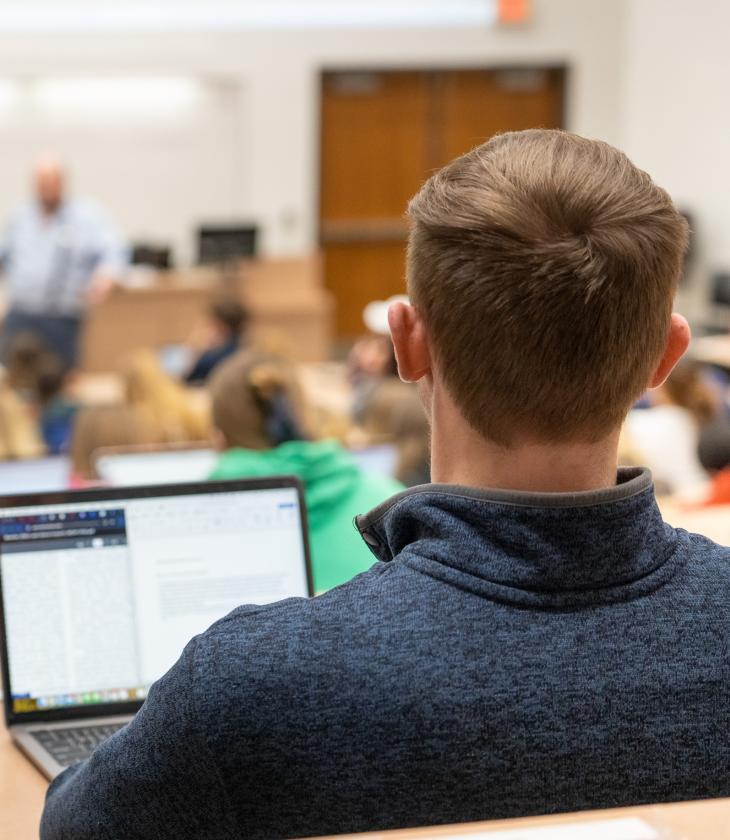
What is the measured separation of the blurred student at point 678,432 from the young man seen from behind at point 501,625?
10.9 ft

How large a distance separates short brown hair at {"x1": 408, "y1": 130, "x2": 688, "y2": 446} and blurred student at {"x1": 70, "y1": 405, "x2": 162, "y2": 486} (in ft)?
8.55

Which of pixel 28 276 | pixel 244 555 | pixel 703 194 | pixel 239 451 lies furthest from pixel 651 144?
pixel 244 555

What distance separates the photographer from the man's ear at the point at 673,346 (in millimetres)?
900

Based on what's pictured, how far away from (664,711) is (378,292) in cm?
981

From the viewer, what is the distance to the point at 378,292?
10555 millimetres

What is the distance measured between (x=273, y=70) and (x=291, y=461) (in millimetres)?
8064

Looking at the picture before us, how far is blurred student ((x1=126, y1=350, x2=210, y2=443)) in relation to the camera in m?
4.09

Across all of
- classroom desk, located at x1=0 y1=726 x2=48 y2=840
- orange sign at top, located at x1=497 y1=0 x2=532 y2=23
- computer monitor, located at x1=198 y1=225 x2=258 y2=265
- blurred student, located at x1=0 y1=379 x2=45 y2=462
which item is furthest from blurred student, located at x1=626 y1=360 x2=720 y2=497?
orange sign at top, located at x1=497 y1=0 x2=532 y2=23

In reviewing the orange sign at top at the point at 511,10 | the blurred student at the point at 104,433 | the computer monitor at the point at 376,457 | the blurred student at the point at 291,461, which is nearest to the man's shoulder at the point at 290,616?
the blurred student at the point at 291,461

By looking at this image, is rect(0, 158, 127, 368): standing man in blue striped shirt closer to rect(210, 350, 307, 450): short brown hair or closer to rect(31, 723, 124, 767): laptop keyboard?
rect(210, 350, 307, 450): short brown hair

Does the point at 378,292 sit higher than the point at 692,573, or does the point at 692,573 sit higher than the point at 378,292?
the point at 692,573

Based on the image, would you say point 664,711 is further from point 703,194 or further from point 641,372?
point 703,194

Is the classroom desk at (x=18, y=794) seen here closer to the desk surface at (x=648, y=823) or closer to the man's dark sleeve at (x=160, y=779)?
the man's dark sleeve at (x=160, y=779)

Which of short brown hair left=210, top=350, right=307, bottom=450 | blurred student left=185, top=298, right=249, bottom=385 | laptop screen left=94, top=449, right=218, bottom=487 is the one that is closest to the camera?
laptop screen left=94, top=449, right=218, bottom=487
